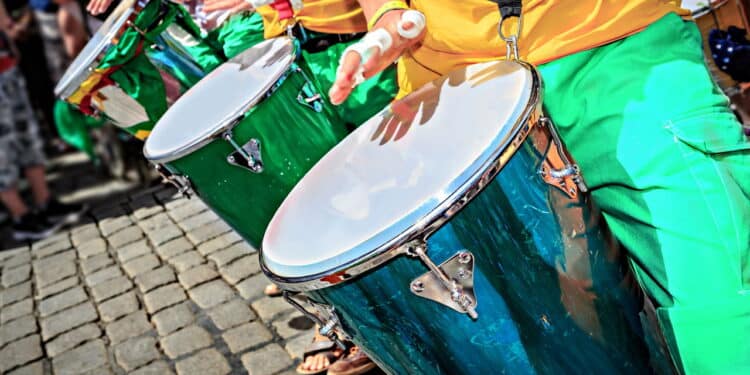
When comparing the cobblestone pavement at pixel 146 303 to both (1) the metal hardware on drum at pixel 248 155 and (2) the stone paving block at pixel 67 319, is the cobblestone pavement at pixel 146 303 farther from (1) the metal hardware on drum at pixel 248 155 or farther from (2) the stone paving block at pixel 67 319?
(1) the metal hardware on drum at pixel 248 155

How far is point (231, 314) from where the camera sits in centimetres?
316

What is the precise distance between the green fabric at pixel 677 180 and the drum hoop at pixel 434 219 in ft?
0.65

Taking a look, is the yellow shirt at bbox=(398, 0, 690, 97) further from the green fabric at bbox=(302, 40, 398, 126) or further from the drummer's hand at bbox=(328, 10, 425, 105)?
the green fabric at bbox=(302, 40, 398, 126)

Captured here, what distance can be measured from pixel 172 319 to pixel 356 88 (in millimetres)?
1498

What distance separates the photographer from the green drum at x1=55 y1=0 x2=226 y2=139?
2893 mm

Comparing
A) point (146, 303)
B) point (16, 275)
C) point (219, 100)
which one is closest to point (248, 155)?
point (219, 100)

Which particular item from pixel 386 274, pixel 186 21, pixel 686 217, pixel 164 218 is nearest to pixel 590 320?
pixel 686 217

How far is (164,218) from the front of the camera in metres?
4.38

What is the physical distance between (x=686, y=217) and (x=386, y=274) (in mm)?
521

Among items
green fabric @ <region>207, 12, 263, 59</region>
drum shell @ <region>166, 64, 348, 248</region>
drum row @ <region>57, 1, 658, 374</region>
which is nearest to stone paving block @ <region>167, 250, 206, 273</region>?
green fabric @ <region>207, 12, 263, 59</region>

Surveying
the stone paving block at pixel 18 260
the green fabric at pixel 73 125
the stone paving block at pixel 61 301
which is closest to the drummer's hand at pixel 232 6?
the stone paving block at pixel 61 301

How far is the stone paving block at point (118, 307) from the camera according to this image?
3.43 meters

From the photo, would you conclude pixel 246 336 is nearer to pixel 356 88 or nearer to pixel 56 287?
pixel 356 88

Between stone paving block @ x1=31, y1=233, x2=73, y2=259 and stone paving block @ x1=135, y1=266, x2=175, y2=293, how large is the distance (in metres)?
0.90
